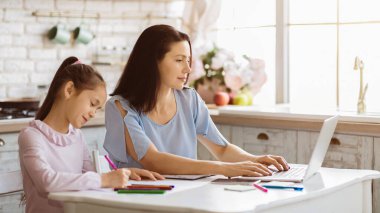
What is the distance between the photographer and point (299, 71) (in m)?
4.43

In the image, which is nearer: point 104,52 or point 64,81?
point 64,81

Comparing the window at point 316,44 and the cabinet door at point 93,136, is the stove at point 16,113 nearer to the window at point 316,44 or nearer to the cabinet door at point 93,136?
the cabinet door at point 93,136

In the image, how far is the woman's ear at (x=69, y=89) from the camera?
2.38 m

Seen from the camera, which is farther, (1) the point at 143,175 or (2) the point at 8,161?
(2) the point at 8,161

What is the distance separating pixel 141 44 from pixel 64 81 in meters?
0.48

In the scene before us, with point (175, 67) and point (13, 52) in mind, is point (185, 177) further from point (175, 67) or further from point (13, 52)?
point (13, 52)

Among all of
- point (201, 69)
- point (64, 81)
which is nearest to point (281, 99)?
point (201, 69)

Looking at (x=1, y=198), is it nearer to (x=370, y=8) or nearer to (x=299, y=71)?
(x=299, y=71)

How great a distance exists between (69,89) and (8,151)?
1.31 m

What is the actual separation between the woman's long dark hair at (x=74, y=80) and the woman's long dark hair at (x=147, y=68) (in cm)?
35

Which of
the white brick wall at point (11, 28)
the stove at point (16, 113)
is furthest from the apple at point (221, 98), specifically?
the white brick wall at point (11, 28)

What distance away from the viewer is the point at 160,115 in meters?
2.83

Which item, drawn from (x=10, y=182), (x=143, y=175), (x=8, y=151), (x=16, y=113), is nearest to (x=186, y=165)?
(x=143, y=175)

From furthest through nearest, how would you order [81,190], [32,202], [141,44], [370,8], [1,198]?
[370,8], [1,198], [141,44], [32,202], [81,190]
